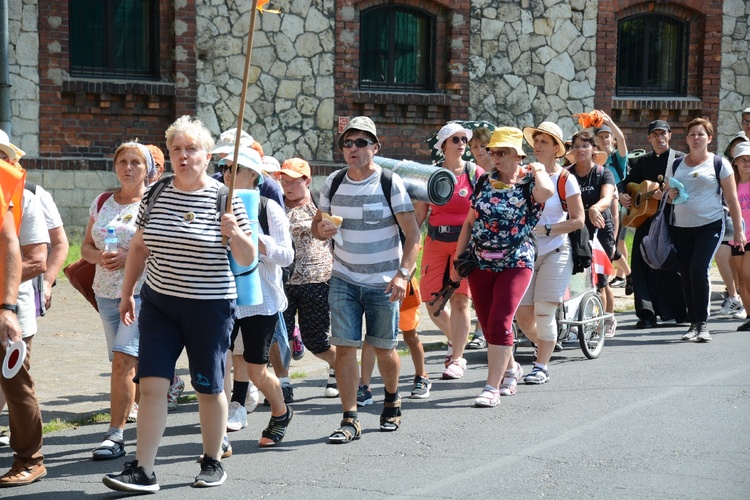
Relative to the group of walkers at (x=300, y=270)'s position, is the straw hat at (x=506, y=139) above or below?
above

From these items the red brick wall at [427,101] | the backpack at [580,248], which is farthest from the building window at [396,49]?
the backpack at [580,248]

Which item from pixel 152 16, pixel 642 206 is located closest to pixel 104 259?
pixel 642 206

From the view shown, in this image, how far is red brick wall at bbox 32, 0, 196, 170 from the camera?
1622cm

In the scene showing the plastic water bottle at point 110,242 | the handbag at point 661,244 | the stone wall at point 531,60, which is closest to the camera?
the plastic water bottle at point 110,242

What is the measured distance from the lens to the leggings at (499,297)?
8.19m

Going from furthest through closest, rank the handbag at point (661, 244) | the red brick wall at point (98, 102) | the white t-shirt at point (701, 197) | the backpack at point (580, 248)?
the red brick wall at point (98, 102)
the handbag at point (661, 244)
the white t-shirt at point (701, 197)
the backpack at point (580, 248)

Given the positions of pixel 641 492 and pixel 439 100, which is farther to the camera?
pixel 439 100

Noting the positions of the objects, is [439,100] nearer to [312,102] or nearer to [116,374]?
[312,102]

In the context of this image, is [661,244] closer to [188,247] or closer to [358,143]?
[358,143]

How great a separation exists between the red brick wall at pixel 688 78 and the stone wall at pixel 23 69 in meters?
8.90

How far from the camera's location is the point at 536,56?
739 inches

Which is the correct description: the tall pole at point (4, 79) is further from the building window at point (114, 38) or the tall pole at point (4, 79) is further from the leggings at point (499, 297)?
the leggings at point (499, 297)

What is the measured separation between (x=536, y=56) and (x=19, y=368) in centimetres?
1414

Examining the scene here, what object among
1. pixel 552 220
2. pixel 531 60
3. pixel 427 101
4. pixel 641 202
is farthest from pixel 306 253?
pixel 531 60
